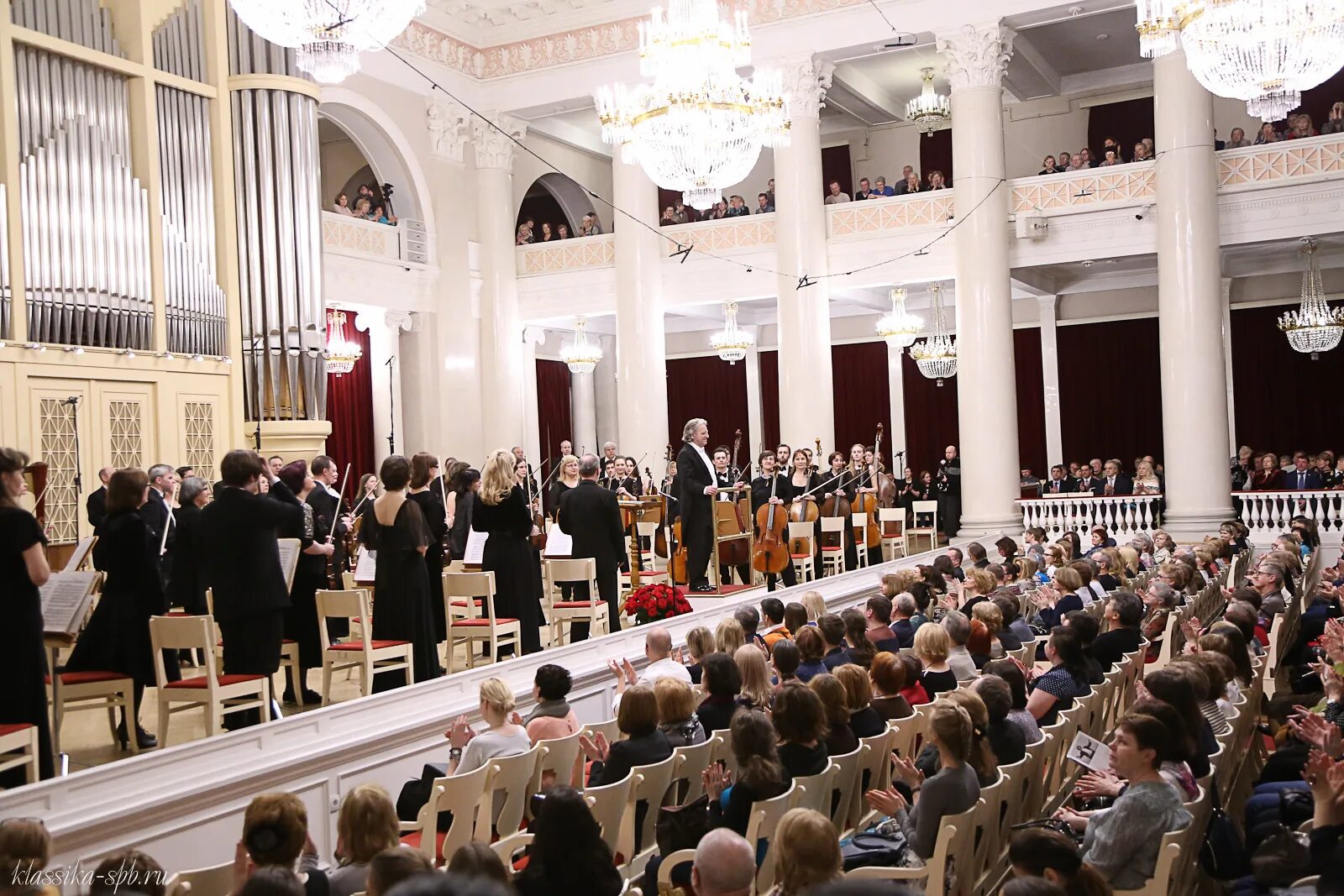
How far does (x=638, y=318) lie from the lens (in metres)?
16.9

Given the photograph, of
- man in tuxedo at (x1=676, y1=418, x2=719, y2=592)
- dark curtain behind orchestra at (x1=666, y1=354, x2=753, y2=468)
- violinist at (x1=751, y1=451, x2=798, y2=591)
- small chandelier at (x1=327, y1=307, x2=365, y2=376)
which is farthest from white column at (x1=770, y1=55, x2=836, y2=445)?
dark curtain behind orchestra at (x1=666, y1=354, x2=753, y2=468)

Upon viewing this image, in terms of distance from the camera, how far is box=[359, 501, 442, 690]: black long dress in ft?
22.2

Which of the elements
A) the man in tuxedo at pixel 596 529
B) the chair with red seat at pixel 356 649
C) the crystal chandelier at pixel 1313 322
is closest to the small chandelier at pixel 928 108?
the crystal chandelier at pixel 1313 322

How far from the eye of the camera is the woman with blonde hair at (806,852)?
2.92m

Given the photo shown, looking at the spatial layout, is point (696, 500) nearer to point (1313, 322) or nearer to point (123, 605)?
point (123, 605)

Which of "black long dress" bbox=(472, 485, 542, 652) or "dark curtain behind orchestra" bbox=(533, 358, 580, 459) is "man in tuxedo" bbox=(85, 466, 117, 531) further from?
"dark curtain behind orchestra" bbox=(533, 358, 580, 459)

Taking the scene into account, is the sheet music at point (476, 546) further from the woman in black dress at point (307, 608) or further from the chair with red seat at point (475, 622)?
the woman in black dress at point (307, 608)

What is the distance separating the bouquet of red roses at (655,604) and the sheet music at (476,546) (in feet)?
4.19

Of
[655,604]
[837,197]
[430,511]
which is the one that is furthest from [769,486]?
[837,197]

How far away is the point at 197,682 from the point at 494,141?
13100 millimetres

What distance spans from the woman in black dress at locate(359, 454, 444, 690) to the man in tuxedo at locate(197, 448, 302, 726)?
3.13ft

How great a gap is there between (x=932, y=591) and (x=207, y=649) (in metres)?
4.91

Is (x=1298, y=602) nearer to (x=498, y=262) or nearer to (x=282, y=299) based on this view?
(x=282, y=299)

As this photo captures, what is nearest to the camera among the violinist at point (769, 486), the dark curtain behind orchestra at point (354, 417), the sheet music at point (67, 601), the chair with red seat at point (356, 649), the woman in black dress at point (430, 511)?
the sheet music at point (67, 601)
